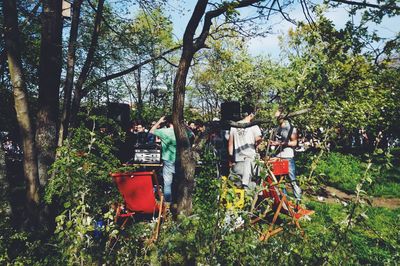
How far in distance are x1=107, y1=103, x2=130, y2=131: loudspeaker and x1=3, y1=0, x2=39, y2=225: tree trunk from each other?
7.00m

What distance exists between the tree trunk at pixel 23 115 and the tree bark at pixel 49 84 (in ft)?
1.74

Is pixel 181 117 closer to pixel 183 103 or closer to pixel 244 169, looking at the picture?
pixel 183 103

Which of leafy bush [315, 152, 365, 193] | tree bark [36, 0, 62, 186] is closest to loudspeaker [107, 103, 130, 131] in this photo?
tree bark [36, 0, 62, 186]

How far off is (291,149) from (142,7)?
4763mm

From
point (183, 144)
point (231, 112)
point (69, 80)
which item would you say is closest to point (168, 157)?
A: point (183, 144)

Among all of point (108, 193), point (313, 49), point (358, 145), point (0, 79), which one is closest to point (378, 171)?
point (313, 49)

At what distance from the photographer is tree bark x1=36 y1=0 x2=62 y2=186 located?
15.6ft

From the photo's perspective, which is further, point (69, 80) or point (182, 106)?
point (69, 80)

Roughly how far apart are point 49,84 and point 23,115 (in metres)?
0.80

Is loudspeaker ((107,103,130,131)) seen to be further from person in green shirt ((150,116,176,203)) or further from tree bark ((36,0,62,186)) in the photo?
tree bark ((36,0,62,186))

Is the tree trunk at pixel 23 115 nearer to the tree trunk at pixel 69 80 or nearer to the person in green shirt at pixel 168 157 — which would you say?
the tree trunk at pixel 69 80

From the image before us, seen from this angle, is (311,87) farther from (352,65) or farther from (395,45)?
(395,45)

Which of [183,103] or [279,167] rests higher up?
[183,103]

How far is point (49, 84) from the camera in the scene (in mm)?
4812
